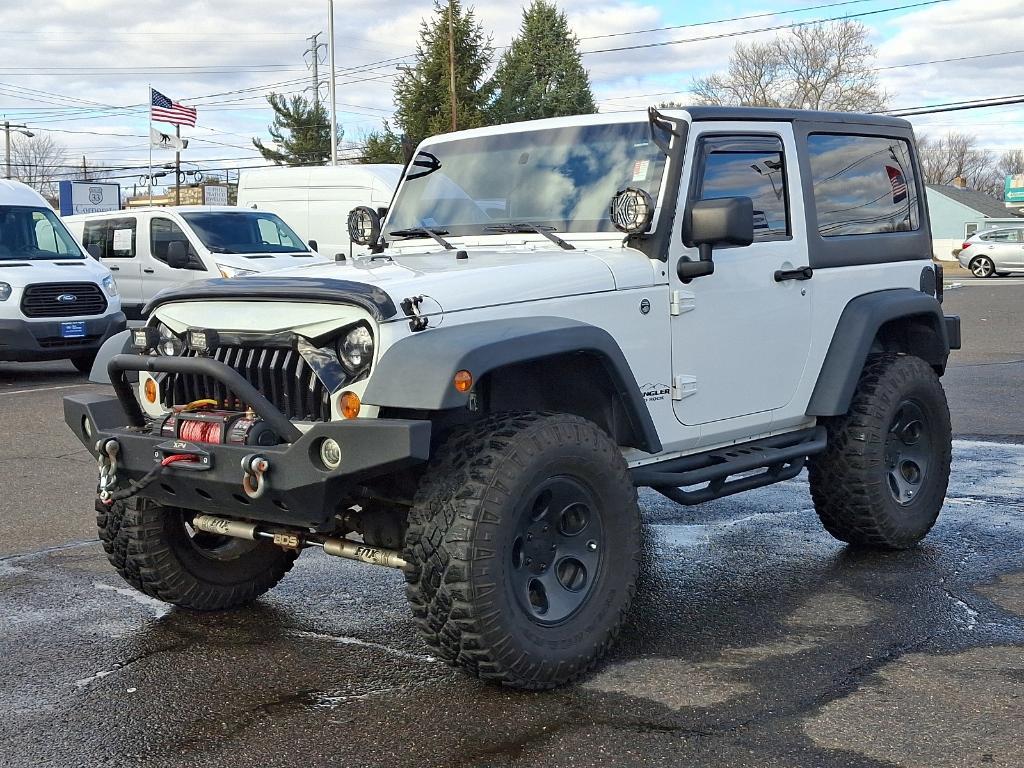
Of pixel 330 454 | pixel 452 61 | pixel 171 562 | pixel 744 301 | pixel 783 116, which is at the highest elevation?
pixel 452 61

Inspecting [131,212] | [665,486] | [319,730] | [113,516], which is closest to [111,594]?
[113,516]

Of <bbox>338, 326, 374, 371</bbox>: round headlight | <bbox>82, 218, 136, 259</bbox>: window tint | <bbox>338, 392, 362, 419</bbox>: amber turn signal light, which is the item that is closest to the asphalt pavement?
<bbox>338, 392, 362, 419</bbox>: amber turn signal light

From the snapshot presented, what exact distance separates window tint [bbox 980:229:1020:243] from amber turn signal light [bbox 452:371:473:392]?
36.2 meters

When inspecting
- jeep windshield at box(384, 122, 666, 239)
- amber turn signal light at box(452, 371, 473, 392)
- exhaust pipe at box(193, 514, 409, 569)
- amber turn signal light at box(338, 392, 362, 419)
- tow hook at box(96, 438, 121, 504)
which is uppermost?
jeep windshield at box(384, 122, 666, 239)

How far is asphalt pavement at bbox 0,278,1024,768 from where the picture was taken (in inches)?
149

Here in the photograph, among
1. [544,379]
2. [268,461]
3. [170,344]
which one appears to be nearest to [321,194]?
[170,344]

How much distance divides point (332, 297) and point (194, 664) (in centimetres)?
154

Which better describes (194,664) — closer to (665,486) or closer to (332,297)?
(332,297)

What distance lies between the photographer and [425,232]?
18.5ft

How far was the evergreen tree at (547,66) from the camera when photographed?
51.5m

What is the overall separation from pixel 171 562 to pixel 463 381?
6.06 ft

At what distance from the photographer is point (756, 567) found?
19.4 ft

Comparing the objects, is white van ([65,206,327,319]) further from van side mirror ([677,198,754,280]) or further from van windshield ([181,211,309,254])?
van side mirror ([677,198,754,280])

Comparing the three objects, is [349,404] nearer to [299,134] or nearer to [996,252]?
[996,252]
